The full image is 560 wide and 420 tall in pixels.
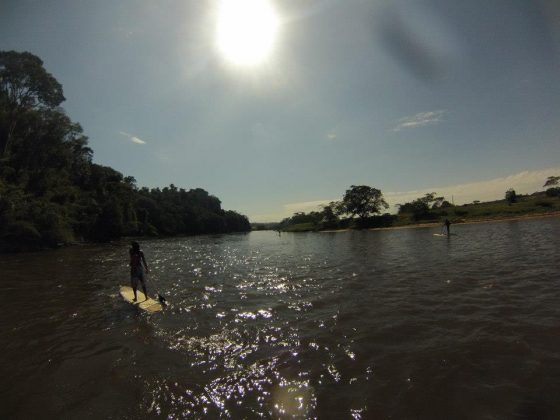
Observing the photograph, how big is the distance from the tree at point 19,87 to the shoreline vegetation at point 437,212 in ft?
284

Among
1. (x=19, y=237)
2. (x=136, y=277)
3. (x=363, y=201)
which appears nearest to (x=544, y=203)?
(x=363, y=201)

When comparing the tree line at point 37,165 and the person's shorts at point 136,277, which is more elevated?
the tree line at point 37,165

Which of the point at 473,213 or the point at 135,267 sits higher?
the point at 473,213

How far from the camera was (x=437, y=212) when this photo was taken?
3917 inches

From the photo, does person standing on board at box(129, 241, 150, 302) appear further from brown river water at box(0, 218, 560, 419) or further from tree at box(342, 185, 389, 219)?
tree at box(342, 185, 389, 219)

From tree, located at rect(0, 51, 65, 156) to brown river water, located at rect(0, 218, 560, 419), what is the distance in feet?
160

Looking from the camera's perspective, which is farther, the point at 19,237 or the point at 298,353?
the point at 19,237

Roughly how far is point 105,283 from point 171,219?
120217mm

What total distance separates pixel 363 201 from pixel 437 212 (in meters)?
24.3

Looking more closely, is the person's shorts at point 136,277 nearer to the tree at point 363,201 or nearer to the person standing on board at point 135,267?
the person standing on board at point 135,267

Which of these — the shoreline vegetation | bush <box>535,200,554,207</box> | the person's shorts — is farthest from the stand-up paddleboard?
bush <box>535,200,554,207</box>

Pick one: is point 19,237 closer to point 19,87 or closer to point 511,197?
point 19,87

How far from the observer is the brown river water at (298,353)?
5.38 m

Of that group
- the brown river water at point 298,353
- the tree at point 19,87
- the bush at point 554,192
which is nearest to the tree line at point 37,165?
the tree at point 19,87
